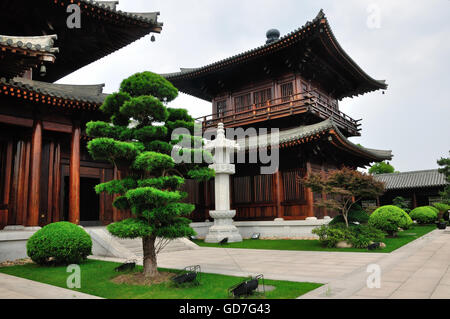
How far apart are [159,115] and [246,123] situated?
1271 centimetres

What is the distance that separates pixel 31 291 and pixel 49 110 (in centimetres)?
770

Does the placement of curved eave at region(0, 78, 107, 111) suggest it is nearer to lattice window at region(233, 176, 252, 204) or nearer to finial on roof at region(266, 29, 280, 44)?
lattice window at region(233, 176, 252, 204)

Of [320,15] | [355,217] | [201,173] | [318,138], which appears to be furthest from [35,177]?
[320,15]

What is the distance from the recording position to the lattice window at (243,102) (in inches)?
816

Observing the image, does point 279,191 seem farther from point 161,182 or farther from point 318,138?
point 161,182

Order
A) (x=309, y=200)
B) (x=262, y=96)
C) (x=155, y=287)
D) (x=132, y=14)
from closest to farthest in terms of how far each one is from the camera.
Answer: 1. (x=155, y=287)
2. (x=132, y=14)
3. (x=309, y=200)
4. (x=262, y=96)

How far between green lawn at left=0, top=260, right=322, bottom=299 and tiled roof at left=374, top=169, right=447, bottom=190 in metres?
25.7

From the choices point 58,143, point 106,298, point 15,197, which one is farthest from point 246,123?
point 106,298

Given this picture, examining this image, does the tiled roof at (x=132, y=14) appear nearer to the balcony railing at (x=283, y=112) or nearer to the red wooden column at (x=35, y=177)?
the red wooden column at (x=35, y=177)

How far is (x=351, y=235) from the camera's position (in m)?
11.3

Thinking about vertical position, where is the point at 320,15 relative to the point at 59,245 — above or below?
above

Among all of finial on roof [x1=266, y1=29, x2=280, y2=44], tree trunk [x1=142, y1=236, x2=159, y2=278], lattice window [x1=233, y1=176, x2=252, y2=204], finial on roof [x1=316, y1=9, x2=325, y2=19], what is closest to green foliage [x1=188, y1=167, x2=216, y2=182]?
tree trunk [x1=142, y1=236, x2=159, y2=278]

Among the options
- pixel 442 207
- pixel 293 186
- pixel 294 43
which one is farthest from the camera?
pixel 442 207
